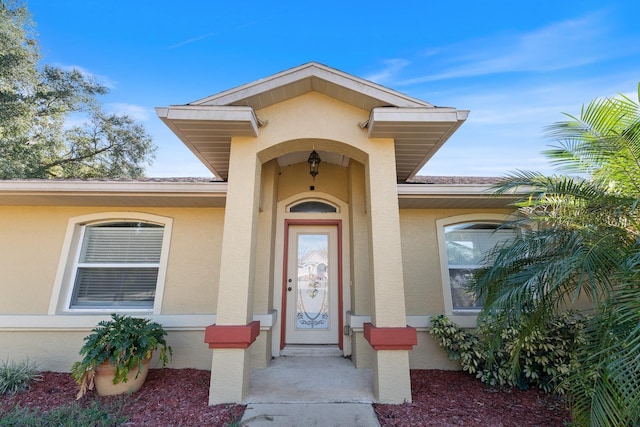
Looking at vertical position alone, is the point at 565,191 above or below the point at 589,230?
above

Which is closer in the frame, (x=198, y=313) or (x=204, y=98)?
(x=204, y=98)

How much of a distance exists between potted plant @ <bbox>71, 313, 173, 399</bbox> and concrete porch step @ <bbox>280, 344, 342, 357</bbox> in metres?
2.27

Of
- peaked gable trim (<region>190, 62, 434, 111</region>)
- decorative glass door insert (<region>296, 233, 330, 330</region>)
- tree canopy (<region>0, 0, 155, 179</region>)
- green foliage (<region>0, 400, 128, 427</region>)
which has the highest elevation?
tree canopy (<region>0, 0, 155, 179</region>)

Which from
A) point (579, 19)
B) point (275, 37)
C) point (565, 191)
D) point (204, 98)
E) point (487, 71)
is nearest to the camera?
point (565, 191)

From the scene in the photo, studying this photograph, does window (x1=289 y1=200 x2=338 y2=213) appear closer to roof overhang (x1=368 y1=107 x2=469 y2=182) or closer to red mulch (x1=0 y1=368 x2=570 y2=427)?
roof overhang (x1=368 y1=107 x2=469 y2=182)

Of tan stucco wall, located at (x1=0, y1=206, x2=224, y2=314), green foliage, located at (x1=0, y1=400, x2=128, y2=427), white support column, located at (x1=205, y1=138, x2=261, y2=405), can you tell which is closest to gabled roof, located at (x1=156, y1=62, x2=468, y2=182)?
white support column, located at (x1=205, y1=138, x2=261, y2=405)

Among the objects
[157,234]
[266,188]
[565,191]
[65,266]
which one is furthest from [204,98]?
[565,191]

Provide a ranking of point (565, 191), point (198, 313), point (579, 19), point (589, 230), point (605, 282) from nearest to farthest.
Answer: point (605, 282)
point (589, 230)
point (565, 191)
point (198, 313)
point (579, 19)

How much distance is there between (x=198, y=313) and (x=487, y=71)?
897 cm

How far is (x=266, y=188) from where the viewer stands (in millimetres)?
5363

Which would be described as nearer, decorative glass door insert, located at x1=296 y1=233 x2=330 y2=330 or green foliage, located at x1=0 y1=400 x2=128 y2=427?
Answer: green foliage, located at x1=0 y1=400 x2=128 y2=427

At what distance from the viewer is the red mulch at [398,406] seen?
3031mm

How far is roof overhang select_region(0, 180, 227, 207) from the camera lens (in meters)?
4.62

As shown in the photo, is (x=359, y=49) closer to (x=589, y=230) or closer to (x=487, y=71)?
(x=487, y=71)
